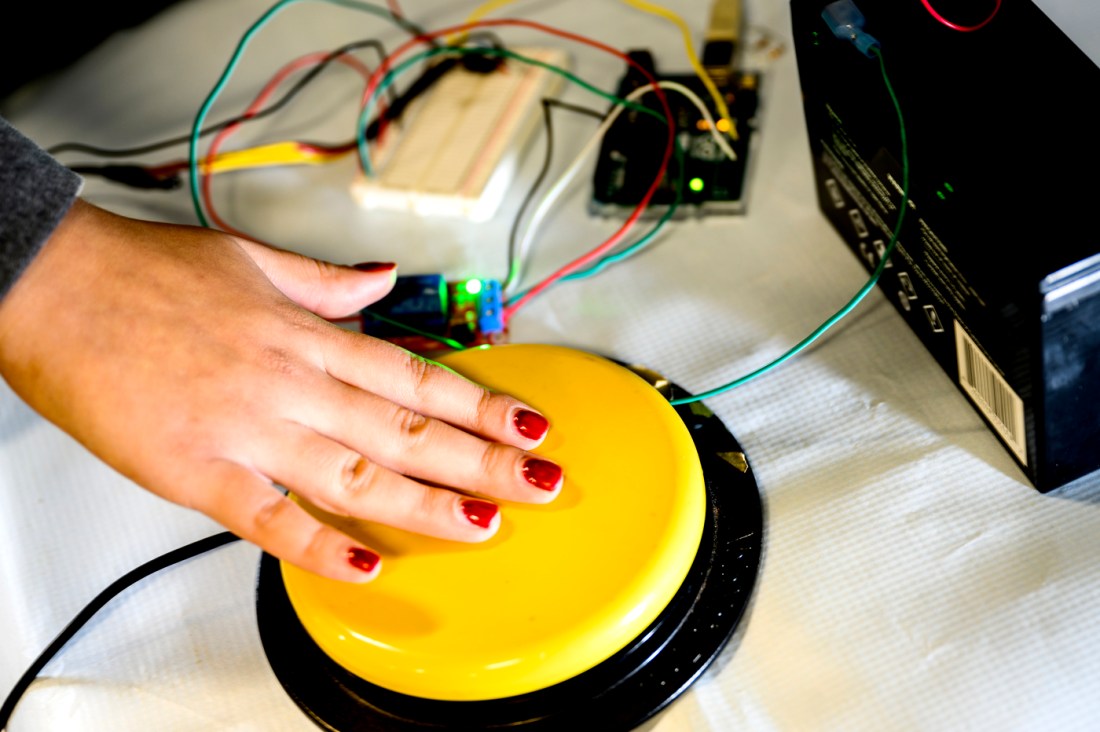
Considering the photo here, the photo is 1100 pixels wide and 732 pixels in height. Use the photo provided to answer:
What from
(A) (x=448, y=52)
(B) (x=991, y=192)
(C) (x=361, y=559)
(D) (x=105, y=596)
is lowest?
(D) (x=105, y=596)

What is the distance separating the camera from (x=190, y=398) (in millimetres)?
560

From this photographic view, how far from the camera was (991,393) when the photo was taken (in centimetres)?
60

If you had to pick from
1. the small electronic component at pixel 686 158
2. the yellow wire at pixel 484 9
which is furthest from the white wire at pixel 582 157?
the yellow wire at pixel 484 9

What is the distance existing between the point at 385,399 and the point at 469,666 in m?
0.17

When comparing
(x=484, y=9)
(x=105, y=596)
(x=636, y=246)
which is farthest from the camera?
(x=484, y=9)

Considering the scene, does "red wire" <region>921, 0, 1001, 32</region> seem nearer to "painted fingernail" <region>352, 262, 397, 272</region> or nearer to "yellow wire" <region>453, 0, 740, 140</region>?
"yellow wire" <region>453, 0, 740, 140</region>

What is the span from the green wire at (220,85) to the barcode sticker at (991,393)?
623 millimetres

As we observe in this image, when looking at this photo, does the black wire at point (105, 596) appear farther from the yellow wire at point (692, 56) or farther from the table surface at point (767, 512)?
the yellow wire at point (692, 56)

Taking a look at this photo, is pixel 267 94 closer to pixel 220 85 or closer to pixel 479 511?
pixel 220 85

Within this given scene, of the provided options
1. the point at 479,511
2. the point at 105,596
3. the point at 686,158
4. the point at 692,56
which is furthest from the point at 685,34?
the point at 105,596

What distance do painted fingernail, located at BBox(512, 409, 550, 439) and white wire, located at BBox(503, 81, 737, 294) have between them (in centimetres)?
22

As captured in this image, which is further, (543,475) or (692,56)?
(692,56)

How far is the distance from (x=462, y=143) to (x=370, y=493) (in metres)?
0.43

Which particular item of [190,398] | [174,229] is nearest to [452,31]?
[174,229]
